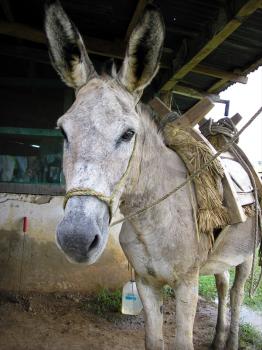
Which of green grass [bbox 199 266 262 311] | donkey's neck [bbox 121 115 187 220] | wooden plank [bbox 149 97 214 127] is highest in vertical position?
wooden plank [bbox 149 97 214 127]

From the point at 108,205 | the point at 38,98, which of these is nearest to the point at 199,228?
the point at 108,205

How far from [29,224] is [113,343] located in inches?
74.4

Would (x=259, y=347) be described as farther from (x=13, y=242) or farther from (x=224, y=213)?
(x=13, y=242)

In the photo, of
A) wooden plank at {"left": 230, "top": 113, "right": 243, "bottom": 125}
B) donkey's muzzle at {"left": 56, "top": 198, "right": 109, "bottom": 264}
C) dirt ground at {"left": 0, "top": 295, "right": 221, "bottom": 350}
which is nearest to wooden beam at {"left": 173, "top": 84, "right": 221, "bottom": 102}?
wooden plank at {"left": 230, "top": 113, "right": 243, "bottom": 125}

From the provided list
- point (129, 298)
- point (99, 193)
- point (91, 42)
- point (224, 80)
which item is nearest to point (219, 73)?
point (224, 80)

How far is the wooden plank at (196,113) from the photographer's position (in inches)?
113

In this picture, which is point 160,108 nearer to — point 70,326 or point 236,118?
point 236,118

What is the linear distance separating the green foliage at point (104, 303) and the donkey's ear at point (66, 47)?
325 centimetres

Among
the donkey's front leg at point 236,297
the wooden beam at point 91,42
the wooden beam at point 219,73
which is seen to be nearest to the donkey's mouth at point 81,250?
the donkey's front leg at point 236,297

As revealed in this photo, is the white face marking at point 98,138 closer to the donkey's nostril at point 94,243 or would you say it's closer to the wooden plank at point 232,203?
the donkey's nostril at point 94,243

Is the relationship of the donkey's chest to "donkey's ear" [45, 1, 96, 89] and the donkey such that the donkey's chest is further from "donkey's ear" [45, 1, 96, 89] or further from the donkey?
"donkey's ear" [45, 1, 96, 89]

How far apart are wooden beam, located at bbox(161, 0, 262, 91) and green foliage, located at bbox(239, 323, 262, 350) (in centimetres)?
312

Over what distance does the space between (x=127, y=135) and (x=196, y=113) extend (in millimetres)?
1027

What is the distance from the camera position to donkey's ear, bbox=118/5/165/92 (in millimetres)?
2113
